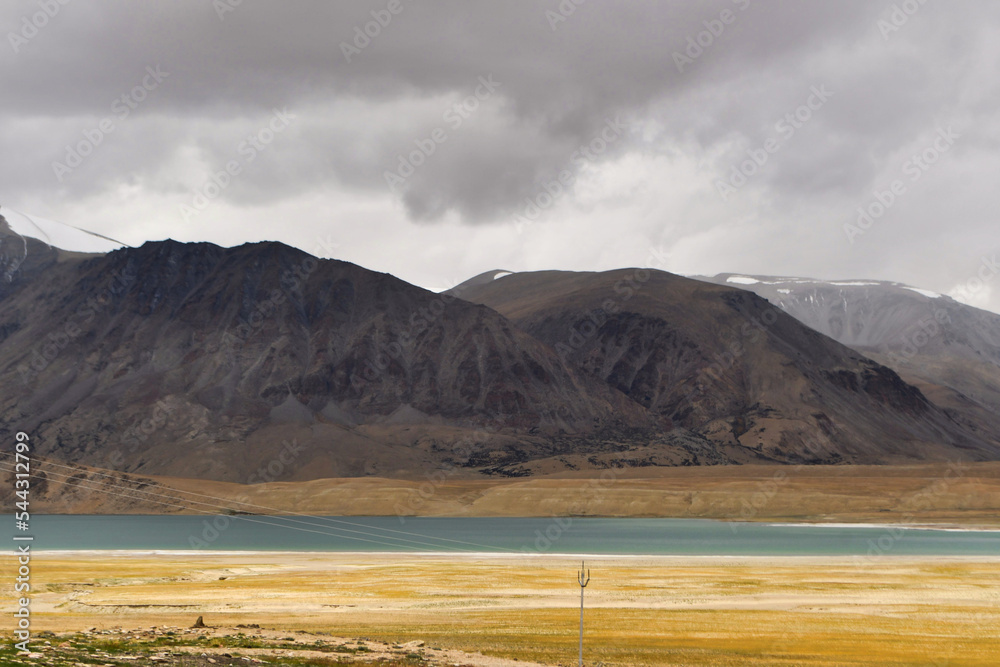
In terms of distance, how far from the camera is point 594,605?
2046 inches

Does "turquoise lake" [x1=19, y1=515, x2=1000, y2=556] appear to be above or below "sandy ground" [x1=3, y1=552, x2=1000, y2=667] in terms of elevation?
below

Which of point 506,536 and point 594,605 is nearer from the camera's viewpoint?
point 594,605

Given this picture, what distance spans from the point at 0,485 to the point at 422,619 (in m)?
182

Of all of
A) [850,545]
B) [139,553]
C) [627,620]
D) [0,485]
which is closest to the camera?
[627,620]

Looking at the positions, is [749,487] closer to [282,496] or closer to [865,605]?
[282,496]

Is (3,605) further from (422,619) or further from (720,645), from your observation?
(720,645)

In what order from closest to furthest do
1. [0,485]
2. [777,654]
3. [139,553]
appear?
[777,654]
[139,553]
[0,485]

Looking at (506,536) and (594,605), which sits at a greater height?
(594,605)

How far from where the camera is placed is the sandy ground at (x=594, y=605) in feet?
128

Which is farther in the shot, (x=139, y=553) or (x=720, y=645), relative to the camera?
(x=139, y=553)

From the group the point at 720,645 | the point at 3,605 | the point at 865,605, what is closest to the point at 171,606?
the point at 3,605

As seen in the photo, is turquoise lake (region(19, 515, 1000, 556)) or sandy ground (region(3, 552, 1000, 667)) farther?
turquoise lake (region(19, 515, 1000, 556))

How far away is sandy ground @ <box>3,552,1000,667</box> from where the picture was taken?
3909 cm

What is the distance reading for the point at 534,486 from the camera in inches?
7092
